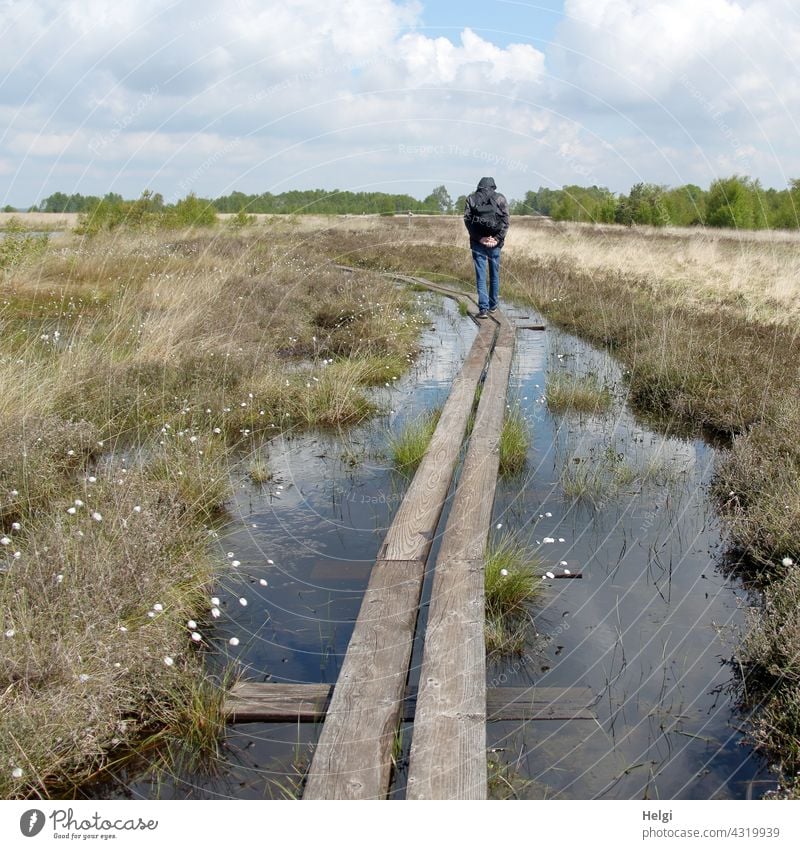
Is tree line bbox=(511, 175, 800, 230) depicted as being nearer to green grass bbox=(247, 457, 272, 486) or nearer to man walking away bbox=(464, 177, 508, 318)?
man walking away bbox=(464, 177, 508, 318)

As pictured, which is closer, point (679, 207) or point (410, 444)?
point (410, 444)

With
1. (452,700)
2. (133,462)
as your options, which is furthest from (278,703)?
(133,462)

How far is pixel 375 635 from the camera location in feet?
11.0

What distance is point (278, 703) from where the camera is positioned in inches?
133

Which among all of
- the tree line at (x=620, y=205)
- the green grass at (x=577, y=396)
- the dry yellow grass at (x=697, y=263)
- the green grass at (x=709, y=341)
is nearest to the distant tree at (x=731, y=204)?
the tree line at (x=620, y=205)

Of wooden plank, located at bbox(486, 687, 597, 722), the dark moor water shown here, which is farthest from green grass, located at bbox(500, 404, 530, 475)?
wooden plank, located at bbox(486, 687, 597, 722)

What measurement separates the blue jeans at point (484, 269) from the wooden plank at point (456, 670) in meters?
6.96

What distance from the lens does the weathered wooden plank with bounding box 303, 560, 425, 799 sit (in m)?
2.52

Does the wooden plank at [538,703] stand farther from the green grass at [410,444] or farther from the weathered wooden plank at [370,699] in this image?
the green grass at [410,444]

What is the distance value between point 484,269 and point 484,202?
1.51m

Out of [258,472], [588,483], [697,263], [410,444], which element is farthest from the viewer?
[697,263]

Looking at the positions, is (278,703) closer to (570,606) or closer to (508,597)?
(508,597)
